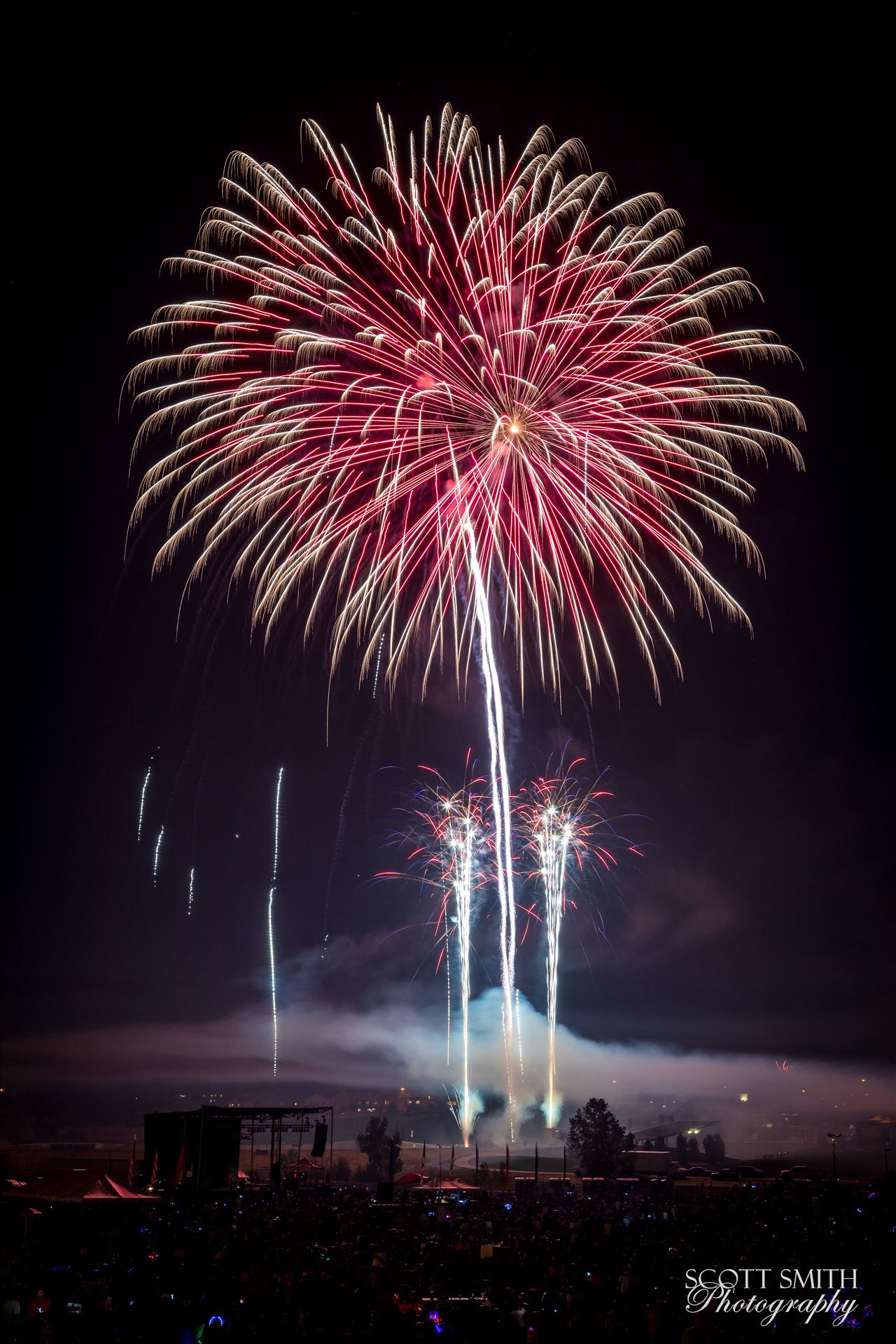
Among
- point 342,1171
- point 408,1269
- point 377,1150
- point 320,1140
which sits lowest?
point 342,1171

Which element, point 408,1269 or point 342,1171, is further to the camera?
point 342,1171

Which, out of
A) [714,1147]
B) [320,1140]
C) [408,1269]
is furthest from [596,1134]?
[408,1269]

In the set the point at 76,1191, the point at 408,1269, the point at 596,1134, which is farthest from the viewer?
the point at 596,1134

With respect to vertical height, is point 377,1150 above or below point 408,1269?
below

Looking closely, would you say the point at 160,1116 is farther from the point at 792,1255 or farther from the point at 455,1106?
the point at 455,1106

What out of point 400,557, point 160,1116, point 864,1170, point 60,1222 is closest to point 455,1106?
point 864,1170

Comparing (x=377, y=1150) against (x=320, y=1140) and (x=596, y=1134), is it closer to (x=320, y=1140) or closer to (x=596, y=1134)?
(x=596, y=1134)

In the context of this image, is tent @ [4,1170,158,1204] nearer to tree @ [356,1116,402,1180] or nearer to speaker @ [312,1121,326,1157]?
speaker @ [312,1121,326,1157]

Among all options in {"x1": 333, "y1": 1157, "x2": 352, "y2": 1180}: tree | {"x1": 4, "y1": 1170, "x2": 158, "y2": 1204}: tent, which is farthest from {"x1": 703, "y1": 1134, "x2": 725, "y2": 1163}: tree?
{"x1": 4, "y1": 1170, "x2": 158, "y2": 1204}: tent

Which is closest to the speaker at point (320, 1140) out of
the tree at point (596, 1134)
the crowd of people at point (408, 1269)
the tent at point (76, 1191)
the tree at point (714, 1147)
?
the crowd of people at point (408, 1269)

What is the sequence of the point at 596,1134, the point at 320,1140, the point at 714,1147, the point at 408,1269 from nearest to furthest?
the point at 408,1269, the point at 320,1140, the point at 596,1134, the point at 714,1147
